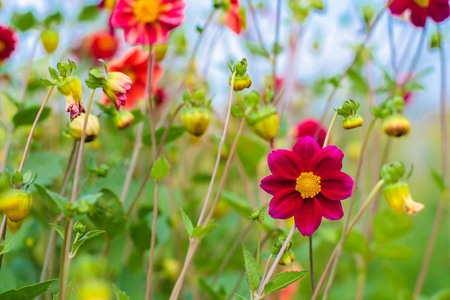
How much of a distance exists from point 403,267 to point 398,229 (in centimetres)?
88

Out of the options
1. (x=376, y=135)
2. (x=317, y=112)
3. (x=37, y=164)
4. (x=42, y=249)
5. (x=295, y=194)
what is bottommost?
(x=42, y=249)

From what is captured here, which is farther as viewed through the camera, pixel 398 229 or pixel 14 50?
pixel 14 50

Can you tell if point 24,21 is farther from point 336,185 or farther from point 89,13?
point 336,185

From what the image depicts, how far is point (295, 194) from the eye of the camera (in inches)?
21.5

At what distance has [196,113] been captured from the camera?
0.61 m

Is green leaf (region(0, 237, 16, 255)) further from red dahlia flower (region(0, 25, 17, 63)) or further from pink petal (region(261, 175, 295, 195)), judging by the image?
red dahlia flower (region(0, 25, 17, 63))

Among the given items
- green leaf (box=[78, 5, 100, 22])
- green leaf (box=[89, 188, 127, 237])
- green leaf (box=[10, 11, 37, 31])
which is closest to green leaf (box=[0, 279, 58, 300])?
green leaf (box=[89, 188, 127, 237])

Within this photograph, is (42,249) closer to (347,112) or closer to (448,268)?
(347,112)

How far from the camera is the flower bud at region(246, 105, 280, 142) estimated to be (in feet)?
1.87

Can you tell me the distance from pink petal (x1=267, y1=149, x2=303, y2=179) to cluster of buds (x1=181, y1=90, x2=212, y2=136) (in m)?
0.13

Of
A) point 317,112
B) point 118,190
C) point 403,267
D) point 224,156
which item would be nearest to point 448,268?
point 403,267

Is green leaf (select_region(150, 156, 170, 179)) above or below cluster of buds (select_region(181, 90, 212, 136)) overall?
below

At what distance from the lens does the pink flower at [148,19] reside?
705 mm

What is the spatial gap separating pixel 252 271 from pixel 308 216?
0.30 feet
